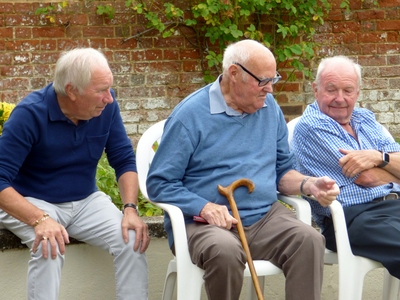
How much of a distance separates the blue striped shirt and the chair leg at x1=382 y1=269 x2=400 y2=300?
46cm

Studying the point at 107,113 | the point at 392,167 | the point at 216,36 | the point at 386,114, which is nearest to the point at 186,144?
the point at 107,113

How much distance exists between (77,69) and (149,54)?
2848 millimetres

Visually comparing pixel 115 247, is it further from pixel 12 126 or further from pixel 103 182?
pixel 103 182

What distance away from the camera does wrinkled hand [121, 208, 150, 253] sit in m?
3.71

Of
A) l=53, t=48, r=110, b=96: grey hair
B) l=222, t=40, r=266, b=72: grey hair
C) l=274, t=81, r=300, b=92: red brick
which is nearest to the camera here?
l=53, t=48, r=110, b=96: grey hair

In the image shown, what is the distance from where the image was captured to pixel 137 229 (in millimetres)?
3736

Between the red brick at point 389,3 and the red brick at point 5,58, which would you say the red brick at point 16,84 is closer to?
the red brick at point 5,58

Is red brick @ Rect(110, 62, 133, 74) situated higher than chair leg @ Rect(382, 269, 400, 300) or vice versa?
red brick @ Rect(110, 62, 133, 74)

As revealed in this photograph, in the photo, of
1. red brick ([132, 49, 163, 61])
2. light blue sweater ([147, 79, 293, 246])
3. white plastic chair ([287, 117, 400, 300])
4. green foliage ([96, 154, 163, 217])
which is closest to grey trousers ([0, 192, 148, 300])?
light blue sweater ([147, 79, 293, 246])

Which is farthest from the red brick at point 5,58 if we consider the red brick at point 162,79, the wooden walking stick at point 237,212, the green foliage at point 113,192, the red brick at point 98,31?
the wooden walking stick at point 237,212

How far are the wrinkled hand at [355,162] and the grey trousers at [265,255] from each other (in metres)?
0.38

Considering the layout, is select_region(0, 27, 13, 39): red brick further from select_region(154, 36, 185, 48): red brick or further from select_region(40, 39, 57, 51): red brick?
select_region(154, 36, 185, 48): red brick

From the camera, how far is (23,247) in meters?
3.89

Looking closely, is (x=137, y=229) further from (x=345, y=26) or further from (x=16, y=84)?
(x=345, y=26)
